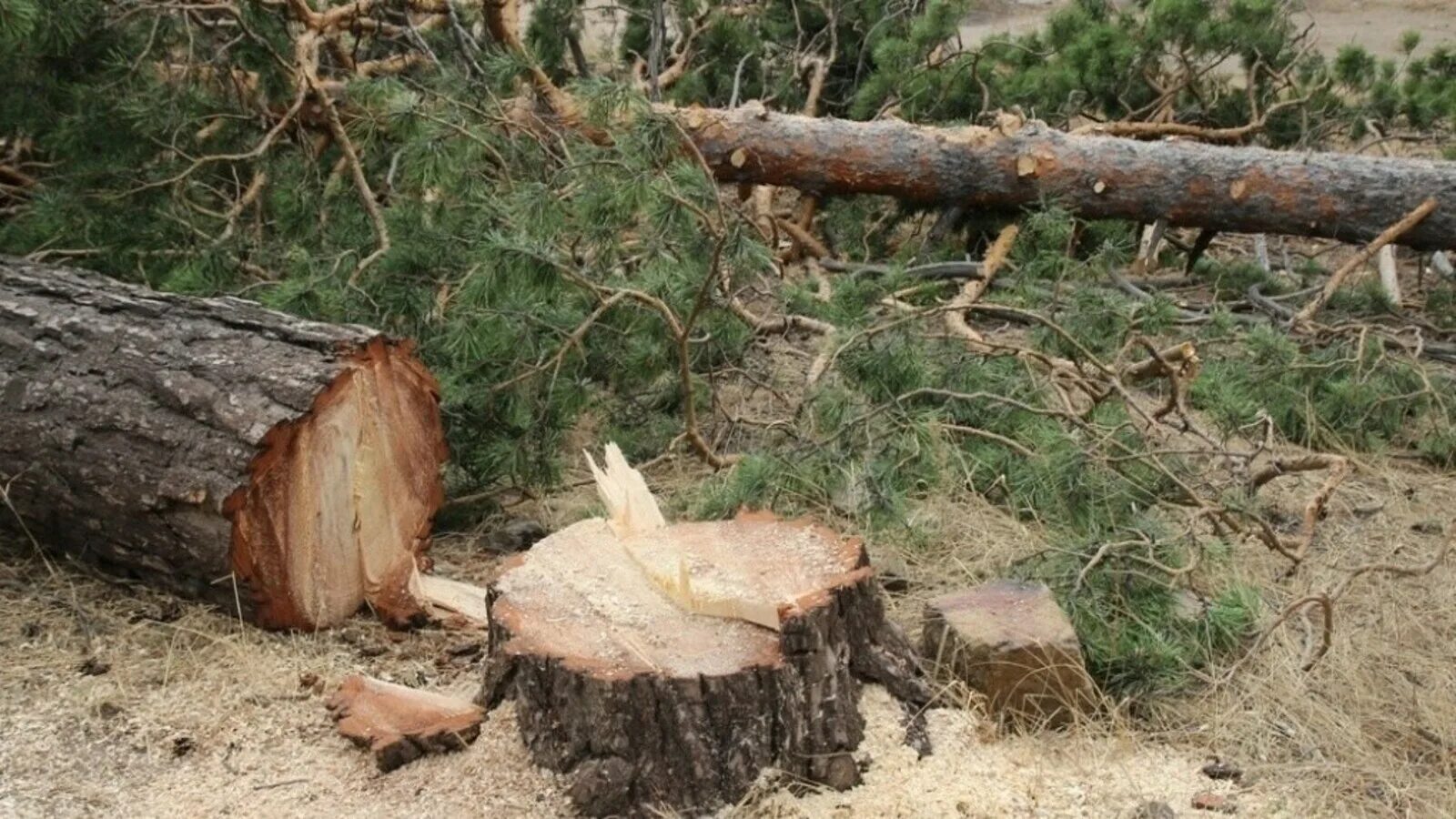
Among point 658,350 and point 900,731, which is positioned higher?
point 658,350

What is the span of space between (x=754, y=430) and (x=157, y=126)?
1981 millimetres

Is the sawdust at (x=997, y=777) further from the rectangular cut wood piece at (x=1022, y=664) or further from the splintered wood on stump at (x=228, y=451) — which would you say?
the splintered wood on stump at (x=228, y=451)

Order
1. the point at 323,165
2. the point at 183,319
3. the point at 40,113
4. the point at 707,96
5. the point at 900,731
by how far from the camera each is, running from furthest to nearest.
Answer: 1. the point at 707,96
2. the point at 323,165
3. the point at 40,113
4. the point at 183,319
5. the point at 900,731

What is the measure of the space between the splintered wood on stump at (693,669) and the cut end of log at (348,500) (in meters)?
0.66

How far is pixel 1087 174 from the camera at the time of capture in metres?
6.10

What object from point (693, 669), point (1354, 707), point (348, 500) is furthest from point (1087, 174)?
point (693, 669)

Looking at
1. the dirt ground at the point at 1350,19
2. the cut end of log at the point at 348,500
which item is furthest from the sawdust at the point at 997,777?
the dirt ground at the point at 1350,19

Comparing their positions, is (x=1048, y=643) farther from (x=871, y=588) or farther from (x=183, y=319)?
(x=183, y=319)

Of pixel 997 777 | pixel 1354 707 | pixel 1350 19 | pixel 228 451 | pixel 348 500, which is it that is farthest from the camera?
pixel 1350 19

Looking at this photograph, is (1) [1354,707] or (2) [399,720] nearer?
(2) [399,720]

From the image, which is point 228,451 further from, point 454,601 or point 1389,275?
point 1389,275

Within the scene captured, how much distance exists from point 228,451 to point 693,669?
1.28 meters

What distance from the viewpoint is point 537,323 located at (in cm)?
426

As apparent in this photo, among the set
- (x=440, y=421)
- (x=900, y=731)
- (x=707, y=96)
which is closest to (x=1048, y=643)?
(x=900, y=731)
